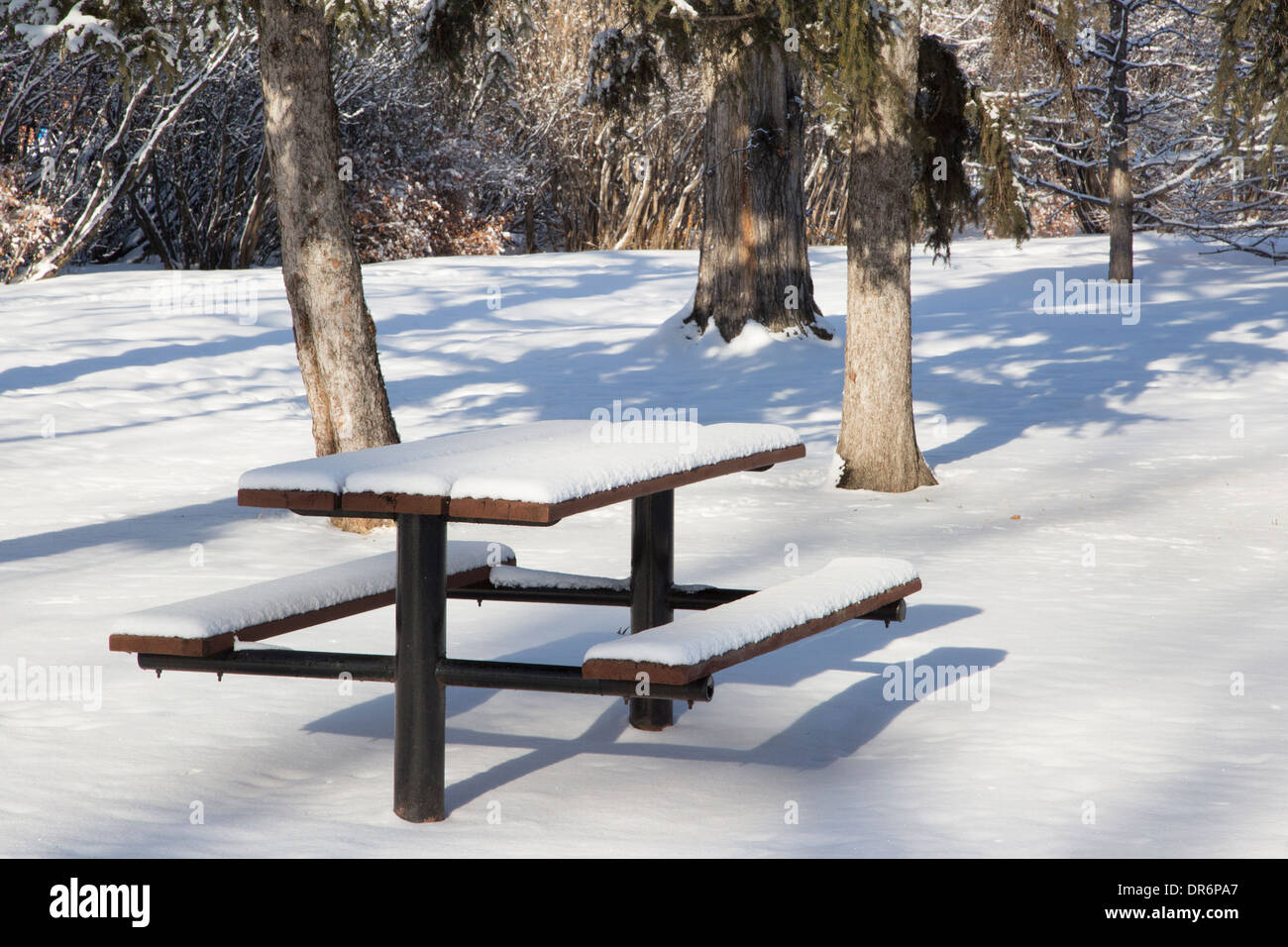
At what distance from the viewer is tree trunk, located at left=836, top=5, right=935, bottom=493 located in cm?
987

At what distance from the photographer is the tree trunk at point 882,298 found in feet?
32.4

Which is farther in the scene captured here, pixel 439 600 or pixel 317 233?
pixel 317 233

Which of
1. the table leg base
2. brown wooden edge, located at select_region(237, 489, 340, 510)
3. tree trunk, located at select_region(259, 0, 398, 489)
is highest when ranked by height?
tree trunk, located at select_region(259, 0, 398, 489)

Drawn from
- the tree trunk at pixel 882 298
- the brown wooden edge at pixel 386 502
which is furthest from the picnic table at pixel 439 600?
the tree trunk at pixel 882 298

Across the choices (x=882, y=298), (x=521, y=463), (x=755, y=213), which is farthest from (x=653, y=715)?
(x=755, y=213)

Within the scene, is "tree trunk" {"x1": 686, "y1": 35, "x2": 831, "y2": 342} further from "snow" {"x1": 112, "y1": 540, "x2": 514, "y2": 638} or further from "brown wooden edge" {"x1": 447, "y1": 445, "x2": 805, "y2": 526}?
"brown wooden edge" {"x1": 447, "y1": 445, "x2": 805, "y2": 526}

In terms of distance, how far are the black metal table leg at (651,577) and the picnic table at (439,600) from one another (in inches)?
14.1

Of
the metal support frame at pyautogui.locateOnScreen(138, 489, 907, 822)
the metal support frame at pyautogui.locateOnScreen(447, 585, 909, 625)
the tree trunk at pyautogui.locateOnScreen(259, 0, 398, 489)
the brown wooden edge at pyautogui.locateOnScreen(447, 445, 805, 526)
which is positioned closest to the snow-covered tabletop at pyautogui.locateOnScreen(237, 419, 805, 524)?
the brown wooden edge at pyautogui.locateOnScreen(447, 445, 805, 526)

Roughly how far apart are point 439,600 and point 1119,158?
17.4m

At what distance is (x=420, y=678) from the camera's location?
13.1ft

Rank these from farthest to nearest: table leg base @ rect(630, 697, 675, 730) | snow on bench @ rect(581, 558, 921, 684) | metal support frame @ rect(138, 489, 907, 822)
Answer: table leg base @ rect(630, 697, 675, 730), metal support frame @ rect(138, 489, 907, 822), snow on bench @ rect(581, 558, 921, 684)

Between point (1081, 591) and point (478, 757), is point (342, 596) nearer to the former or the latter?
point (478, 757)

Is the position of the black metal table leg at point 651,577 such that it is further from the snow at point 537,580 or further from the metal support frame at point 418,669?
the metal support frame at point 418,669

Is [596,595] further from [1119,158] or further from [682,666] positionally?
[1119,158]
